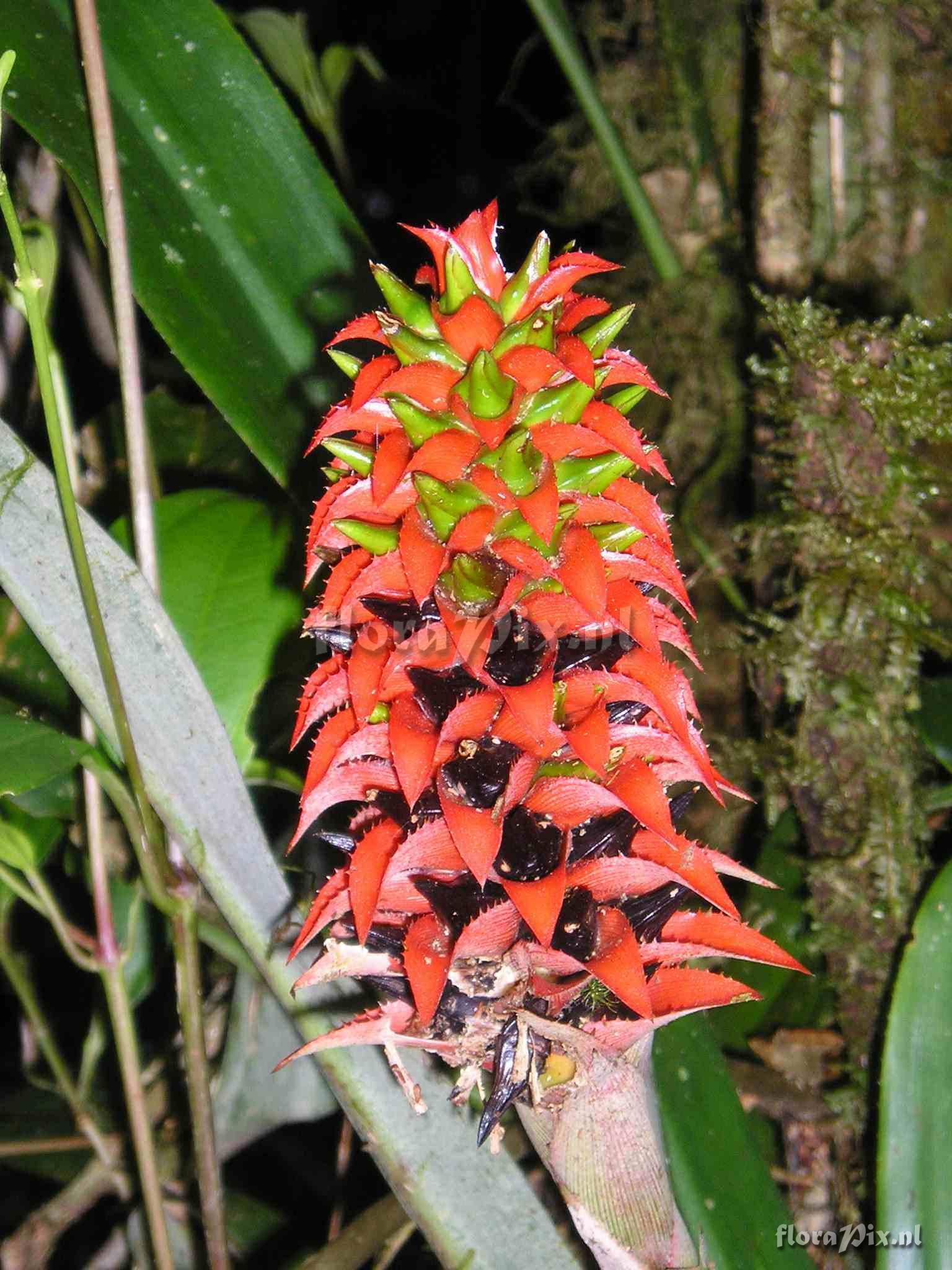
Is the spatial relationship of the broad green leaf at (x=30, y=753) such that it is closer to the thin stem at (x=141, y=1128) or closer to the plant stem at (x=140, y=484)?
→ the plant stem at (x=140, y=484)

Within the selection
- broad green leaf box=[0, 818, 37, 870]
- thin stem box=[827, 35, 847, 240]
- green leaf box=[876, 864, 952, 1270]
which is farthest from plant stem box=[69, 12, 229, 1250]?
thin stem box=[827, 35, 847, 240]

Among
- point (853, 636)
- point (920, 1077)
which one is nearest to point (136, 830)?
point (920, 1077)

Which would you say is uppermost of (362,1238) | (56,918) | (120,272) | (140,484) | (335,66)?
(335,66)

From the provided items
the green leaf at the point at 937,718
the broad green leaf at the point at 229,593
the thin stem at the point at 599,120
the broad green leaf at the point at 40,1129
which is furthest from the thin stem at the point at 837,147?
the broad green leaf at the point at 40,1129

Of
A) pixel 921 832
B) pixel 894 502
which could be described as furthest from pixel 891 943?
pixel 894 502

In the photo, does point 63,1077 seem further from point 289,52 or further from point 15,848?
point 289,52

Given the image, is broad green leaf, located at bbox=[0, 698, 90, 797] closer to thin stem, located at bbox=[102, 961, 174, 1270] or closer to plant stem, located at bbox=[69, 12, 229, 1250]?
plant stem, located at bbox=[69, 12, 229, 1250]
